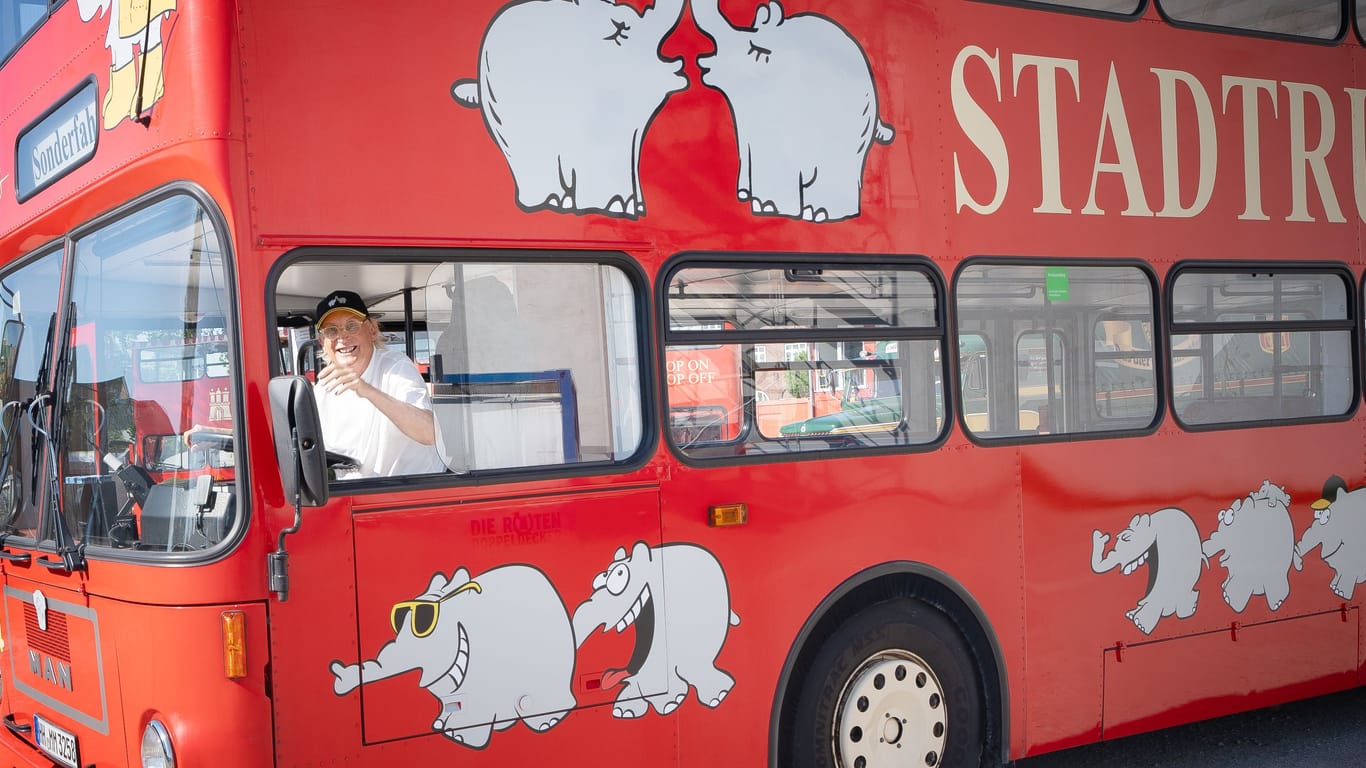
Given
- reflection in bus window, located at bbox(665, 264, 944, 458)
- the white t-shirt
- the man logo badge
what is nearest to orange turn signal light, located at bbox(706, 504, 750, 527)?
reflection in bus window, located at bbox(665, 264, 944, 458)

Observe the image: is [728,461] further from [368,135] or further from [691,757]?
[368,135]

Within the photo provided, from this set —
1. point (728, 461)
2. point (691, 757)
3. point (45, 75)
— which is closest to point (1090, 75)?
point (728, 461)

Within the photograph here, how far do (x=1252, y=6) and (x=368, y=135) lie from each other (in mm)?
4403

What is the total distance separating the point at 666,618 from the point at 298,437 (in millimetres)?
1525

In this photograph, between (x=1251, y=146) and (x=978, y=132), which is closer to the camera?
(x=978, y=132)

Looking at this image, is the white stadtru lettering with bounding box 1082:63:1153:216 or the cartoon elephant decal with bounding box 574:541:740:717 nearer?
the cartoon elephant decal with bounding box 574:541:740:717

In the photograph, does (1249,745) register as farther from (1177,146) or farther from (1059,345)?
(1177,146)

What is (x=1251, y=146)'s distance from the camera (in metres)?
5.74

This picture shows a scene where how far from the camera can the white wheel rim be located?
15.5ft

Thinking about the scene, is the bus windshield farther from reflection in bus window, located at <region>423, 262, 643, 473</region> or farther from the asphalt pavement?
the asphalt pavement

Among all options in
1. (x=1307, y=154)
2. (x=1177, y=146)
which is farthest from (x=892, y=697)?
(x=1307, y=154)

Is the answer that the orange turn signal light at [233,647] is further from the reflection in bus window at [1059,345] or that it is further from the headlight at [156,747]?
the reflection in bus window at [1059,345]

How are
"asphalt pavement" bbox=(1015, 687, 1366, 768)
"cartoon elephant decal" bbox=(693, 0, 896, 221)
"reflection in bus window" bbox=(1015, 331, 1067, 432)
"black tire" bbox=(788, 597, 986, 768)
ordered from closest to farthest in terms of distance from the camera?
"cartoon elephant decal" bbox=(693, 0, 896, 221), "black tire" bbox=(788, 597, 986, 768), "reflection in bus window" bbox=(1015, 331, 1067, 432), "asphalt pavement" bbox=(1015, 687, 1366, 768)

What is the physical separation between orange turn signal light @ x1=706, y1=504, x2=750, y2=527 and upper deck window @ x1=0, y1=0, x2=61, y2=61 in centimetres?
321
